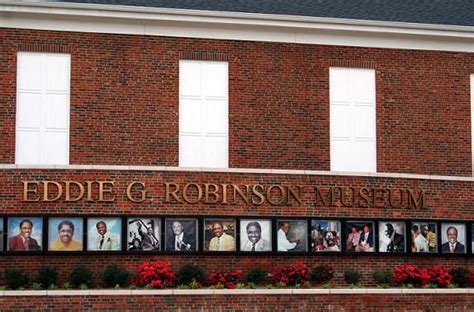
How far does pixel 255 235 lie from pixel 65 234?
4.80 m

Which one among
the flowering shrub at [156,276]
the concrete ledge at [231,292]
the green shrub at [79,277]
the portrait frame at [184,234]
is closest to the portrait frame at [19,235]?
the green shrub at [79,277]

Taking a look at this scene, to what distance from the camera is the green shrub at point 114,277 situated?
26.6m

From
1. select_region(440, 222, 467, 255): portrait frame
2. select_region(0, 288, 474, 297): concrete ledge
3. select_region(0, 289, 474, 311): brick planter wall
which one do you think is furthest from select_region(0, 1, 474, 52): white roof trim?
select_region(0, 289, 474, 311): brick planter wall

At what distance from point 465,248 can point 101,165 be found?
9.99 metres

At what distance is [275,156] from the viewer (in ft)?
97.5

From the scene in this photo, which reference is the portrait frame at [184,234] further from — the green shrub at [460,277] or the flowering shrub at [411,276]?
the green shrub at [460,277]

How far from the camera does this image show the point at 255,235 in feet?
93.0

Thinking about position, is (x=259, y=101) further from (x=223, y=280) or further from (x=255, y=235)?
(x=223, y=280)

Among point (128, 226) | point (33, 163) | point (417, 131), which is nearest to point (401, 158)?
point (417, 131)

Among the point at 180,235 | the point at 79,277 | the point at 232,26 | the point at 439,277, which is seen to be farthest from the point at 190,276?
the point at 232,26

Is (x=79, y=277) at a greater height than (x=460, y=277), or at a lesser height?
greater

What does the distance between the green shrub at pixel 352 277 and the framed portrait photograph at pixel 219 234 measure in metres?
2.99

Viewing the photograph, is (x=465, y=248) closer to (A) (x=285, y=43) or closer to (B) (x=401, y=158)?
(B) (x=401, y=158)

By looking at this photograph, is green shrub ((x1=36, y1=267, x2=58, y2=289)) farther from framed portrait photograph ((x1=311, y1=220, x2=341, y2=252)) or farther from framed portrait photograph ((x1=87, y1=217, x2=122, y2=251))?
framed portrait photograph ((x1=311, y1=220, x2=341, y2=252))
